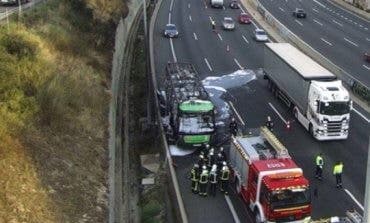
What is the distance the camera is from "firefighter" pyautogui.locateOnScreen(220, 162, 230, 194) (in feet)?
75.5

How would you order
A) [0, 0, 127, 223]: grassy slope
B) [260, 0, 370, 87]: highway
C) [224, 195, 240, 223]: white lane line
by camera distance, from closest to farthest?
[0, 0, 127, 223]: grassy slope < [224, 195, 240, 223]: white lane line < [260, 0, 370, 87]: highway

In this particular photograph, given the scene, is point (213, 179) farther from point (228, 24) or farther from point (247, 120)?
point (228, 24)

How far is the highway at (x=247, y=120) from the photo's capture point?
2300 cm

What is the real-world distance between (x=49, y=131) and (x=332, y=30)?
1679 inches

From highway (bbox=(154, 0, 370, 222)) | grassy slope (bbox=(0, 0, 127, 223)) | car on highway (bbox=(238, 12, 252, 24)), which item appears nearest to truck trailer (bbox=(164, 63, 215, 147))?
highway (bbox=(154, 0, 370, 222))

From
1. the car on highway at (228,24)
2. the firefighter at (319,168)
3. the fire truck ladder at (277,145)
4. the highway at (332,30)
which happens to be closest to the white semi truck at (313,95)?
the firefighter at (319,168)

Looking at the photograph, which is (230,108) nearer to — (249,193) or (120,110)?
(120,110)

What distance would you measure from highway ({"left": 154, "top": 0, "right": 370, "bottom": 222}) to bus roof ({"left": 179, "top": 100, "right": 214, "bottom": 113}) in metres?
2.27

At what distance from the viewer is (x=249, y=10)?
226ft

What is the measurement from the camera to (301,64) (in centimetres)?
3306

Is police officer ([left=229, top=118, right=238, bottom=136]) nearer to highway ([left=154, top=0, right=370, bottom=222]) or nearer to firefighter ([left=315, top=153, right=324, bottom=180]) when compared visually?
highway ([left=154, top=0, right=370, bottom=222])

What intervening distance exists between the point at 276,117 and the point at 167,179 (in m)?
9.96

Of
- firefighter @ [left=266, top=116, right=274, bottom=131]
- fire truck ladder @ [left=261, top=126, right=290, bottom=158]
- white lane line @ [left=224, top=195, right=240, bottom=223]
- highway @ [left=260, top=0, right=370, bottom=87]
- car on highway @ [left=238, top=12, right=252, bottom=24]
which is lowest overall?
highway @ [left=260, top=0, right=370, bottom=87]

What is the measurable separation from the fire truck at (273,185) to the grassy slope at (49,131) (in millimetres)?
5697
